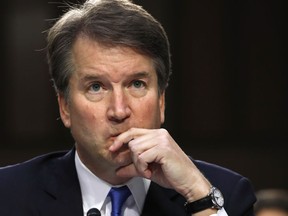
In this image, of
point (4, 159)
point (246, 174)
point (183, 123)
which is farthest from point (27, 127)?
point (246, 174)

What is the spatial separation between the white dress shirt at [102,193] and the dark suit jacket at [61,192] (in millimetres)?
24

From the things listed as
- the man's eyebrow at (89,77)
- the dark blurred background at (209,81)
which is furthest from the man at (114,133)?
the dark blurred background at (209,81)

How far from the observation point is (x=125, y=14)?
99.8 inches

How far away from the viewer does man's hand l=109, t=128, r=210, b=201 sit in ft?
7.91

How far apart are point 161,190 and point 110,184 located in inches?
8.0

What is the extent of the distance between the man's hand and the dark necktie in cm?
12

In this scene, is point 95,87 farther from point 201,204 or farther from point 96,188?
point 201,204

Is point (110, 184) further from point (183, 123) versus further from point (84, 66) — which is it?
point (183, 123)

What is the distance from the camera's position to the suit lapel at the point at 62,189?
2584mm

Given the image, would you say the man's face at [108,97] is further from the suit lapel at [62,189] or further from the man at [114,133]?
the suit lapel at [62,189]

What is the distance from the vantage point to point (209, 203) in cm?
252

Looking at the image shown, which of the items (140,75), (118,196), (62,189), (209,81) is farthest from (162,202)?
(209,81)

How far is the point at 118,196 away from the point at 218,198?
35 centimetres

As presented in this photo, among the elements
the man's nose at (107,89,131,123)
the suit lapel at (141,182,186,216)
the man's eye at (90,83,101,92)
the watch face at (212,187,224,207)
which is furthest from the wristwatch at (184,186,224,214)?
Result: the man's eye at (90,83,101,92)
